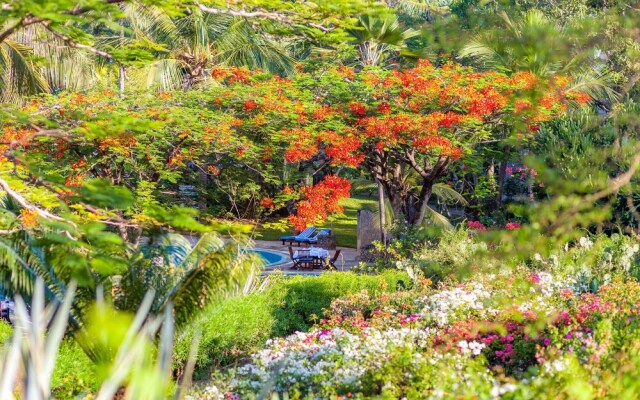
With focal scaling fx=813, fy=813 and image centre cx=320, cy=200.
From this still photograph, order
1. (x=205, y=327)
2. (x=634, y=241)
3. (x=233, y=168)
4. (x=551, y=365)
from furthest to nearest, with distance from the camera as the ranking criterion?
1. (x=233, y=168)
2. (x=634, y=241)
3. (x=205, y=327)
4. (x=551, y=365)

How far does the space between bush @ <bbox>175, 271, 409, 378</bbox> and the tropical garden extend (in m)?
0.05

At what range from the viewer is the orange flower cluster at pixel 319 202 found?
16.3 metres

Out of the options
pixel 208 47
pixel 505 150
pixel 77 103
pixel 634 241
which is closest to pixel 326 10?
pixel 634 241

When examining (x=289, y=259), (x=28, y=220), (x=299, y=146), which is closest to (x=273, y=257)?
(x=289, y=259)

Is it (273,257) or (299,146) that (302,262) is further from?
(299,146)

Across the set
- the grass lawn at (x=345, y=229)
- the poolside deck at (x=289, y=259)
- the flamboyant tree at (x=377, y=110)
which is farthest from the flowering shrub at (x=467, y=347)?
the grass lawn at (x=345, y=229)

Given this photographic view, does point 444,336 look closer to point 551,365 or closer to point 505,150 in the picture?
point 551,365

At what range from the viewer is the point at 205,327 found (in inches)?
450

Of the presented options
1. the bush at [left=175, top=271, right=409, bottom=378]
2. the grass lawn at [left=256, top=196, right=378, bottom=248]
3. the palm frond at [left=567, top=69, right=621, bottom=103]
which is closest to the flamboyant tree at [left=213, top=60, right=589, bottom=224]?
the bush at [left=175, top=271, right=409, bottom=378]

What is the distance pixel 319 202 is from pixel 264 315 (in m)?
4.39

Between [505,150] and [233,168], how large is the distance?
23.5ft

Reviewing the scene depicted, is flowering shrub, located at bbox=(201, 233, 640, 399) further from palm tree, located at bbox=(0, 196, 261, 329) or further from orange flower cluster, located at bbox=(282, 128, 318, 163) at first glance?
orange flower cluster, located at bbox=(282, 128, 318, 163)

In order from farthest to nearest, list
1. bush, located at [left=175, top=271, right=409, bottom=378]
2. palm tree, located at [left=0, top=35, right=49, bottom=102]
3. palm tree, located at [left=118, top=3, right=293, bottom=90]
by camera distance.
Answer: palm tree, located at [left=118, top=3, right=293, bottom=90]
palm tree, located at [left=0, top=35, right=49, bottom=102]
bush, located at [left=175, top=271, right=409, bottom=378]

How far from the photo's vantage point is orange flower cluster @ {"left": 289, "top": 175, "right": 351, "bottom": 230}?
16297 mm
